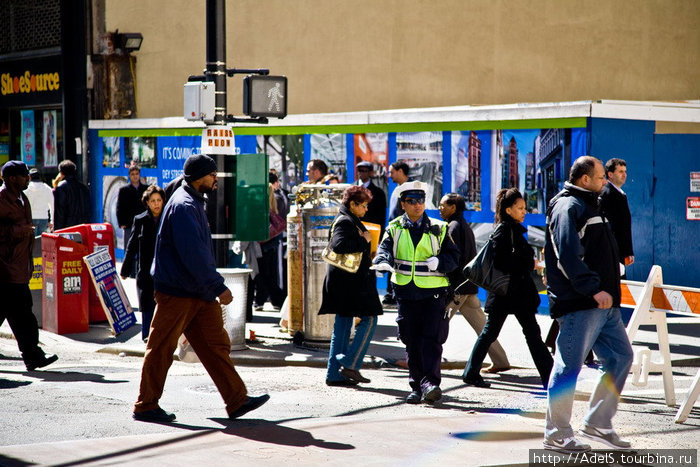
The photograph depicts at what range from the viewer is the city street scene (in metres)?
6.61

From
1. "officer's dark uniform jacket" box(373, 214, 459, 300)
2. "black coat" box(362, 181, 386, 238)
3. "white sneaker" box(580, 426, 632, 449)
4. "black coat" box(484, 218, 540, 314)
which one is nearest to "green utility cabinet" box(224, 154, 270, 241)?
"black coat" box(362, 181, 386, 238)

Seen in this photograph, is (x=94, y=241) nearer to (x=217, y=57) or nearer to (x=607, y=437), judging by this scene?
(x=217, y=57)

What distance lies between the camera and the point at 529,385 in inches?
358

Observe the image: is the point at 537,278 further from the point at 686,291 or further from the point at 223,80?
the point at 223,80

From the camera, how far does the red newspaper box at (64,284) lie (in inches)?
466

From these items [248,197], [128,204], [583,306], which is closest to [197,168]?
[583,306]

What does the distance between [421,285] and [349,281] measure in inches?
40.2

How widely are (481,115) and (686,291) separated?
6.29 meters

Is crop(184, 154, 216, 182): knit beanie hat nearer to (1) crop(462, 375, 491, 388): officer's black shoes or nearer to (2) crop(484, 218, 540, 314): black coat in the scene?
(2) crop(484, 218, 540, 314): black coat

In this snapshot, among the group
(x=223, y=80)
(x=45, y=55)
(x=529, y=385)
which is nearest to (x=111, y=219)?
(x=45, y=55)

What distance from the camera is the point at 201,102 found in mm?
10445

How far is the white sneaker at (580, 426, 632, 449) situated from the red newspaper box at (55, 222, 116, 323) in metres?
7.07

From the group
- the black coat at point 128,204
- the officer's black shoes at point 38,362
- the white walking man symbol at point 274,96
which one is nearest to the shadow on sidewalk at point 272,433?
the officer's black shoes at point 38,362

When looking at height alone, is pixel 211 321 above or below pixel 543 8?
below
